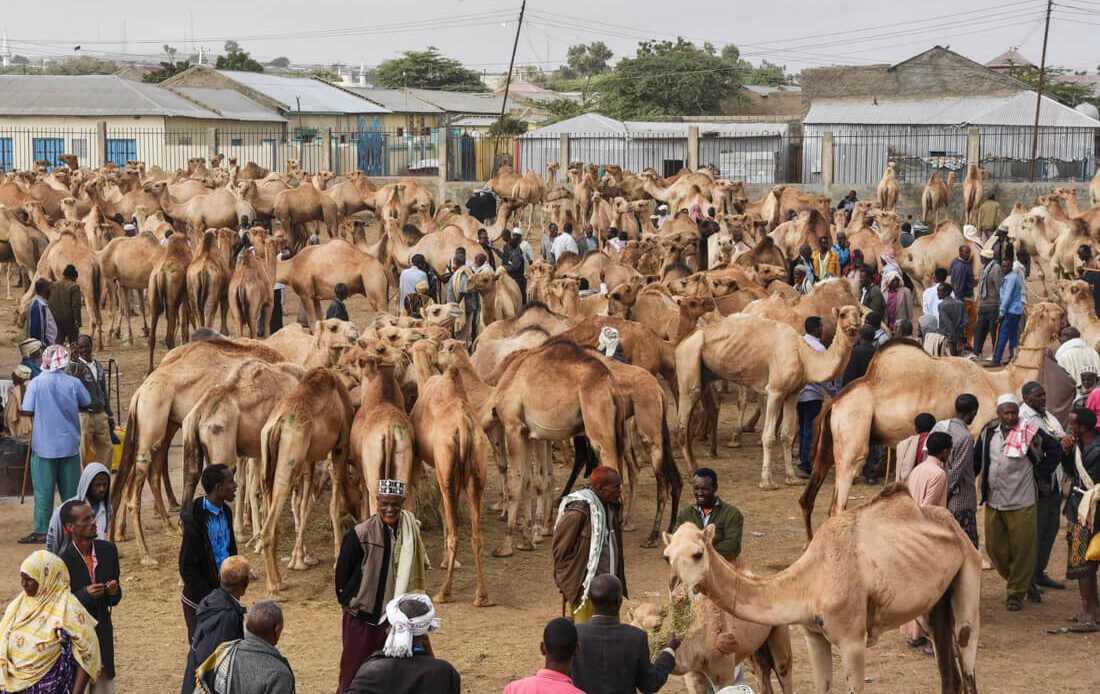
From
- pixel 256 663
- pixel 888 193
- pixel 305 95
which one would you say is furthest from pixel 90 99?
pixel 256 663

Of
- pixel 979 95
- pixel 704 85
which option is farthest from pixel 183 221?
pixel 704 85

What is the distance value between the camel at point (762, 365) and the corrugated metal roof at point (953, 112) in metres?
25.8

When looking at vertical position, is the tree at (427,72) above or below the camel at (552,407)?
above

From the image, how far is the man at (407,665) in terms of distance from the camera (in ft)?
17.4

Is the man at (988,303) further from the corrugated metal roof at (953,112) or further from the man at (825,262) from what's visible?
the corrugated metal roof at (953,112)

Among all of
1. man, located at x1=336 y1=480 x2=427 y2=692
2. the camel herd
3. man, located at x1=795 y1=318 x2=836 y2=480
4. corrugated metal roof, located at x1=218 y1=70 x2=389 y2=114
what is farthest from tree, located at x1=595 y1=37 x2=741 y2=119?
man, located at x1=336 y1=480 x2=427 y2=692

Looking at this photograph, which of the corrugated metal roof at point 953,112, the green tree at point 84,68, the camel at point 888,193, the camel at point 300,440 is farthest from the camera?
the green tree at point 84,68

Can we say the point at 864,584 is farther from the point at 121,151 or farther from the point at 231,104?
the point at 231,104

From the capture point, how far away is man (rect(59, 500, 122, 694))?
6641mm

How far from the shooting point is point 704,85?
61.6 m

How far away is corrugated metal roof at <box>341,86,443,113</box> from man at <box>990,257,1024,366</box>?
1492 inches

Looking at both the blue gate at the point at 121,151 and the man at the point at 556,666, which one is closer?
the man at the point at 556,666

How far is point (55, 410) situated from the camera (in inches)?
417

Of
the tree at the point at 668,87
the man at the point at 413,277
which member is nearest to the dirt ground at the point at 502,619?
the man at the point at 413,277
